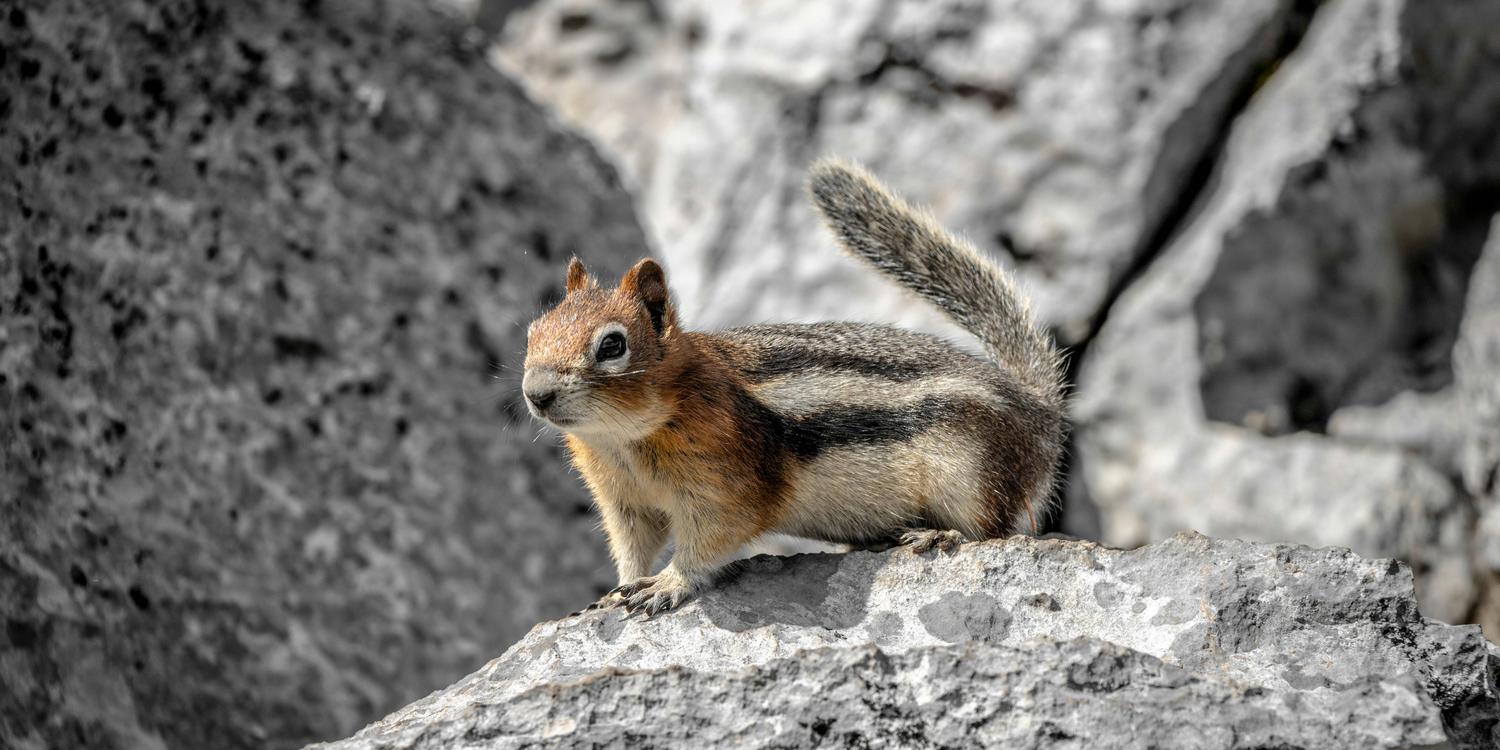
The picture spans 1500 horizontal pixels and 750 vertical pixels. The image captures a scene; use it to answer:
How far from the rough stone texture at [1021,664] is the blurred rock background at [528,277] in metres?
1.73

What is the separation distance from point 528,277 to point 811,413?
2.30 metres

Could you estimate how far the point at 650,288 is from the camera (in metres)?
4.28

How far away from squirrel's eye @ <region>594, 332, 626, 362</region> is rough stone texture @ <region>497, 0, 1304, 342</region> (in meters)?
4.55

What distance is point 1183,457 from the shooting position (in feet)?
26.5

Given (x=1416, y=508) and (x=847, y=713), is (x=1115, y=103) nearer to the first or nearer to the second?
(x=1416, y=508)

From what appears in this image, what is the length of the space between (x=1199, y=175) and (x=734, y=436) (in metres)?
5.17

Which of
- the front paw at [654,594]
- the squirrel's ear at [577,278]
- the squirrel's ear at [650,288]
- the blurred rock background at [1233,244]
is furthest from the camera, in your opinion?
the blurred rock background at [1233,244]

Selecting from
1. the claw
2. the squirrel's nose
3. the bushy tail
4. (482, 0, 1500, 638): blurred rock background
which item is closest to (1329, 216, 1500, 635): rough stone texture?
(482, 0, 1500, 638): blurred rock background

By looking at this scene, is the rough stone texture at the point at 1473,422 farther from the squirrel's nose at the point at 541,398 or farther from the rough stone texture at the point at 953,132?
the squirrel's nose at the point at 541,398

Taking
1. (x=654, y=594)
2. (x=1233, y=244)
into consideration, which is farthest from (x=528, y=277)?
(x=1233, y=244)

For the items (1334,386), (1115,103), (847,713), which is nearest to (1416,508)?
(1334,386)

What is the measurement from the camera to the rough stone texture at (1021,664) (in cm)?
329

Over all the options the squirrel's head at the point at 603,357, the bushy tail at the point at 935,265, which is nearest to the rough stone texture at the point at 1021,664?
the squirrel's head at the point at 603,357

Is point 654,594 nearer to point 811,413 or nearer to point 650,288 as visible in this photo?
point 811,413
